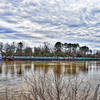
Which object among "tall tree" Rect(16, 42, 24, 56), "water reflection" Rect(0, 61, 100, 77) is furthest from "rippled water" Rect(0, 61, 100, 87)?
"tall tree" Rect(16, 42, 24, 56)

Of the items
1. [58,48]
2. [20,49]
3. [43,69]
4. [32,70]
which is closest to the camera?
[32,70]

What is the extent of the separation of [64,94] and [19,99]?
2.12 m

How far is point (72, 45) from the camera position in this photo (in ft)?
306

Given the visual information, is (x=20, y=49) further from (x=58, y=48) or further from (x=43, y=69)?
(x=43, y=69)

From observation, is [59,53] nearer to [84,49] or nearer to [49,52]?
[49,52]

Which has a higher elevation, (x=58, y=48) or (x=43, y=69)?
(x=58, y=48)

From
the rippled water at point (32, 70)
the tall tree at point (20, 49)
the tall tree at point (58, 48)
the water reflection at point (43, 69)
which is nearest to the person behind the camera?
the rippled water at point (32, 70)

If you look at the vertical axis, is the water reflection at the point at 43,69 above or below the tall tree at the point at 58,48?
below

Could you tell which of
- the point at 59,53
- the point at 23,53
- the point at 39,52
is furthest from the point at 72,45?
the point at 23,53

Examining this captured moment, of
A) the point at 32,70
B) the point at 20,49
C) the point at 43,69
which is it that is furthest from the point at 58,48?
the point at 32,70

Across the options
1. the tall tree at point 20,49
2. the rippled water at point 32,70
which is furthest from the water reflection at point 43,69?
the tall tree at point 20,49

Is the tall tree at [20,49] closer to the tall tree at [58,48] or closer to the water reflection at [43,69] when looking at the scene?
the tall tree at [58,48]

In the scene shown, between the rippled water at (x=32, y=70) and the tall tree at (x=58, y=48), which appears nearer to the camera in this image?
the rippled water at (x=32, y=70)

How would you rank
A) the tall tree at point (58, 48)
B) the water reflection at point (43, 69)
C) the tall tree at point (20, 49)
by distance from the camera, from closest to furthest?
1. the water reflection at point (43, 69)
2. the tall tree at point (20, 49)
3. the tall tree at point (58, 48)
